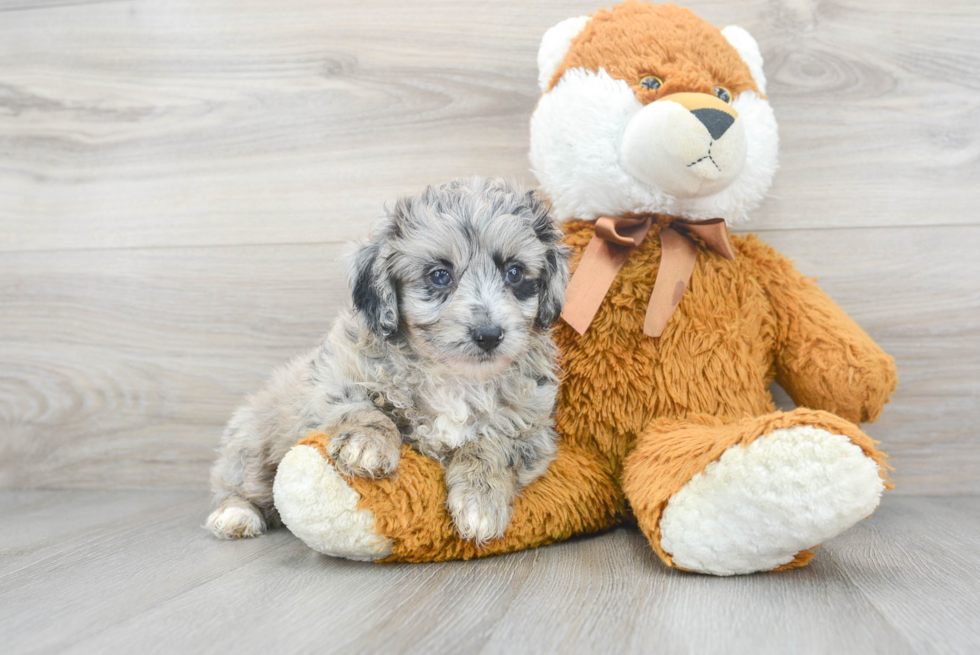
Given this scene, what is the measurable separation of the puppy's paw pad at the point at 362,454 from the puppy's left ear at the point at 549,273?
46cm

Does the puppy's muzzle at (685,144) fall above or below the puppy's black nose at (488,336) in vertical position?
above

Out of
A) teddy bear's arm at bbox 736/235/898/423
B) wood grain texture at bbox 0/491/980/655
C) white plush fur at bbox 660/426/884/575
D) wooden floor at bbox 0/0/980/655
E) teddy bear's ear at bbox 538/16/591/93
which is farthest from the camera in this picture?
wooden floor at bbox 0/0/980/655

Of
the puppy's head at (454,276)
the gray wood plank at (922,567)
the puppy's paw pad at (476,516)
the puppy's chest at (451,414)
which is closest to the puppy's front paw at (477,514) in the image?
the puppy's paw pad at (476,516)

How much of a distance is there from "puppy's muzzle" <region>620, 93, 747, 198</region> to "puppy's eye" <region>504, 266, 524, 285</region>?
0.38 meters

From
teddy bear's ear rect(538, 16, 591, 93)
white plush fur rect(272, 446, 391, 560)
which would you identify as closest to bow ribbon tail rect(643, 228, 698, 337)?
teddy bear's ear rect(538, 16, 591, 93)

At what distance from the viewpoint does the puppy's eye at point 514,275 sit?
1575 mm

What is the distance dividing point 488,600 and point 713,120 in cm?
113

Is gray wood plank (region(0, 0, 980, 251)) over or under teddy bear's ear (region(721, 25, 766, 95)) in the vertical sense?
under

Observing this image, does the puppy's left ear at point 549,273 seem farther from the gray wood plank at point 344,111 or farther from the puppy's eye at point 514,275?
the gray wood plank at point 344,111

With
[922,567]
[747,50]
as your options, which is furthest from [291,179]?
[922,567]

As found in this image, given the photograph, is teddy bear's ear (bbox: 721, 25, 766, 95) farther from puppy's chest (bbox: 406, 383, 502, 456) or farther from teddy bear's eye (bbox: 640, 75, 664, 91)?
puppy's chest (bbox: 406, 383, 502, 456)

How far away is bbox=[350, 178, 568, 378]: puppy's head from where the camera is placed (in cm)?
148

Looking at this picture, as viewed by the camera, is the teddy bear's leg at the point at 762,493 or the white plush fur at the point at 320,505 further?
the white plush fur at the point at 320,505

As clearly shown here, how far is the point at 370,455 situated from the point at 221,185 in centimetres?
136
